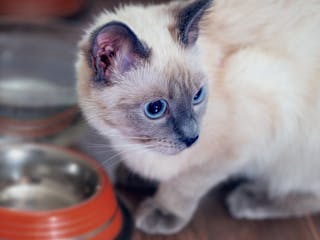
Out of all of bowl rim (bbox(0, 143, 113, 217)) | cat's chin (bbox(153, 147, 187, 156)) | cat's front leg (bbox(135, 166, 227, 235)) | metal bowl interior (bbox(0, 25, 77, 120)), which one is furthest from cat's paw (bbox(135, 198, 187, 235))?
metal bowl interior (bbox(0, 25, 77, 120))

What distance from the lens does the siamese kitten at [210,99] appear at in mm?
1291

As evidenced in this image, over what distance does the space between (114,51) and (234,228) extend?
0.63 m

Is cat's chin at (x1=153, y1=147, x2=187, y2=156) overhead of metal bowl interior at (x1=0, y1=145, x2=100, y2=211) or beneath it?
overhead

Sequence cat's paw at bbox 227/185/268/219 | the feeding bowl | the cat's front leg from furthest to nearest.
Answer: the feeding bowl, cat's paw at bbox 227/185/268/219, the cat's front leg

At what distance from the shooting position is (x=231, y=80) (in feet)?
4.67

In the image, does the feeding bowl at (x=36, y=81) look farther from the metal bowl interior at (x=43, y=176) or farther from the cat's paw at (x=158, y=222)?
the cat's paw at (x=158, y=222)

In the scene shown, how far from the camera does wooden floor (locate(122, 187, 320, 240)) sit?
1551 millimetres

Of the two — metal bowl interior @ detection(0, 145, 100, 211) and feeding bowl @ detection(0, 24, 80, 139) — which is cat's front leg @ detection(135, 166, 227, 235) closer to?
metal bowl interior @ detection(0, 145, 100, 211)

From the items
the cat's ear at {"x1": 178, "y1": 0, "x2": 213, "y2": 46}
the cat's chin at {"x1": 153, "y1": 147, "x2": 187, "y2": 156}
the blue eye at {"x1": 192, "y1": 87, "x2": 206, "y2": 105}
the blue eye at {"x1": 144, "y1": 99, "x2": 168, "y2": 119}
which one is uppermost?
the cat's ear at {"x1": 178, "y1": 0, "x2": 213, "y2": 46}

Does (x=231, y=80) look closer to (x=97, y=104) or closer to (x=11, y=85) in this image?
(x=97, y=104)

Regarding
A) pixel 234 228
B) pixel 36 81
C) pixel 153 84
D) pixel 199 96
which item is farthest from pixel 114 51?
pixel 36 81

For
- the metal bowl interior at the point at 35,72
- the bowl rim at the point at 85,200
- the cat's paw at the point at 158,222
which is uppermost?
the bowl rim at the point at 85,200

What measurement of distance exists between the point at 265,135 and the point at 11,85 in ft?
3.16

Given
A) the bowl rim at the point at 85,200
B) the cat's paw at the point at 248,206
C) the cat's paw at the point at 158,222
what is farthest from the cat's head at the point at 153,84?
the cat's paw at the point at 248,206
